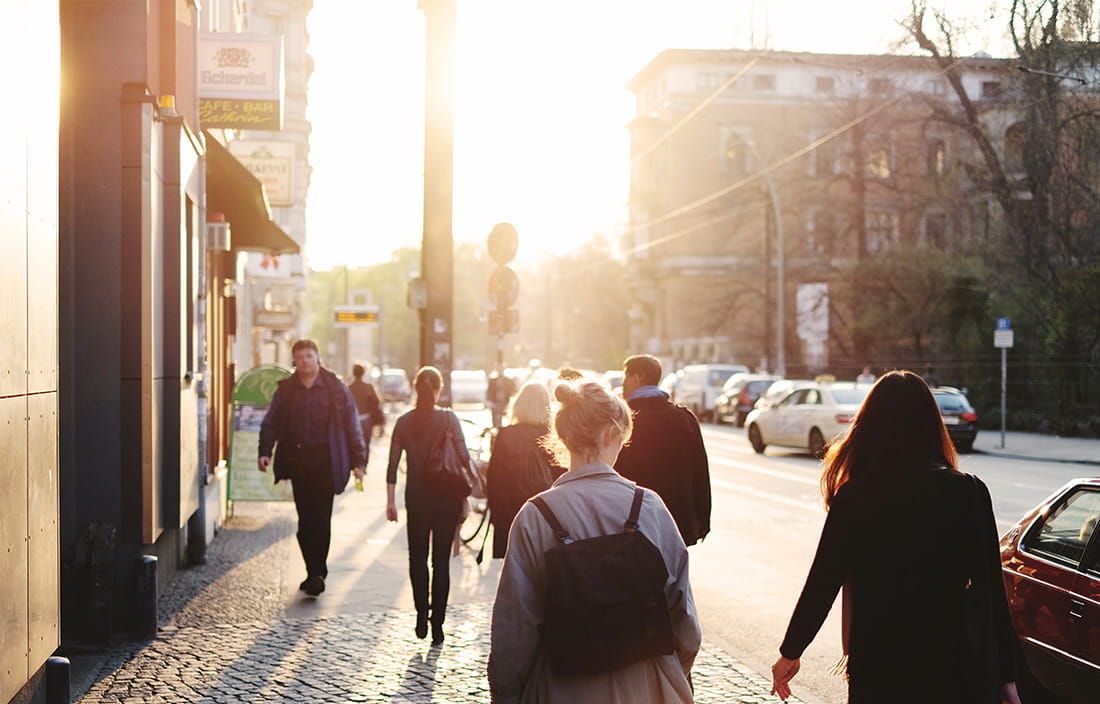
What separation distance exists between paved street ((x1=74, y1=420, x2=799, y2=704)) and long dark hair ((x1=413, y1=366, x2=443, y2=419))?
1.38 metres

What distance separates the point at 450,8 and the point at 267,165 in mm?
9245

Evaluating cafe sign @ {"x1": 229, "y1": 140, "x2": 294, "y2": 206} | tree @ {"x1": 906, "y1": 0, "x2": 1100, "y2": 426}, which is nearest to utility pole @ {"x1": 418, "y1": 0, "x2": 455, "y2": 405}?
cafe sign @ {"x1": 229, "y1": 140, "x2": 294, "y2": 206}

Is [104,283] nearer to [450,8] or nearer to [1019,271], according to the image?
[450,8]

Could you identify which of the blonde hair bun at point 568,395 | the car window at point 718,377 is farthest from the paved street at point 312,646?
the car window at point 718,377

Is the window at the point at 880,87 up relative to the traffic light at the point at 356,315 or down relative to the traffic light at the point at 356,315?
up

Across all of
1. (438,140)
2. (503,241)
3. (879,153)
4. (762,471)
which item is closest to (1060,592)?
(438,140)

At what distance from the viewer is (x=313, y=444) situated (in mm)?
10203

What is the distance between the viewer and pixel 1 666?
5.05 metres

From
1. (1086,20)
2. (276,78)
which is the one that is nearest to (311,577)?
(276,78)

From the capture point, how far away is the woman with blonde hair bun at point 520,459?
25.1 ft

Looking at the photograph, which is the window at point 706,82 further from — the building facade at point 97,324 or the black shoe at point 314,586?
the black shoe at point 314,586

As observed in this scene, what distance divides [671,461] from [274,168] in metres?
17.4

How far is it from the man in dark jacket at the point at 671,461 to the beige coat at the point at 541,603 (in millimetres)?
3267

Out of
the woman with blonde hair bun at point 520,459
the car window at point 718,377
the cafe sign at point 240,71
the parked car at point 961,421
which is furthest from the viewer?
the car window at point 718,377
